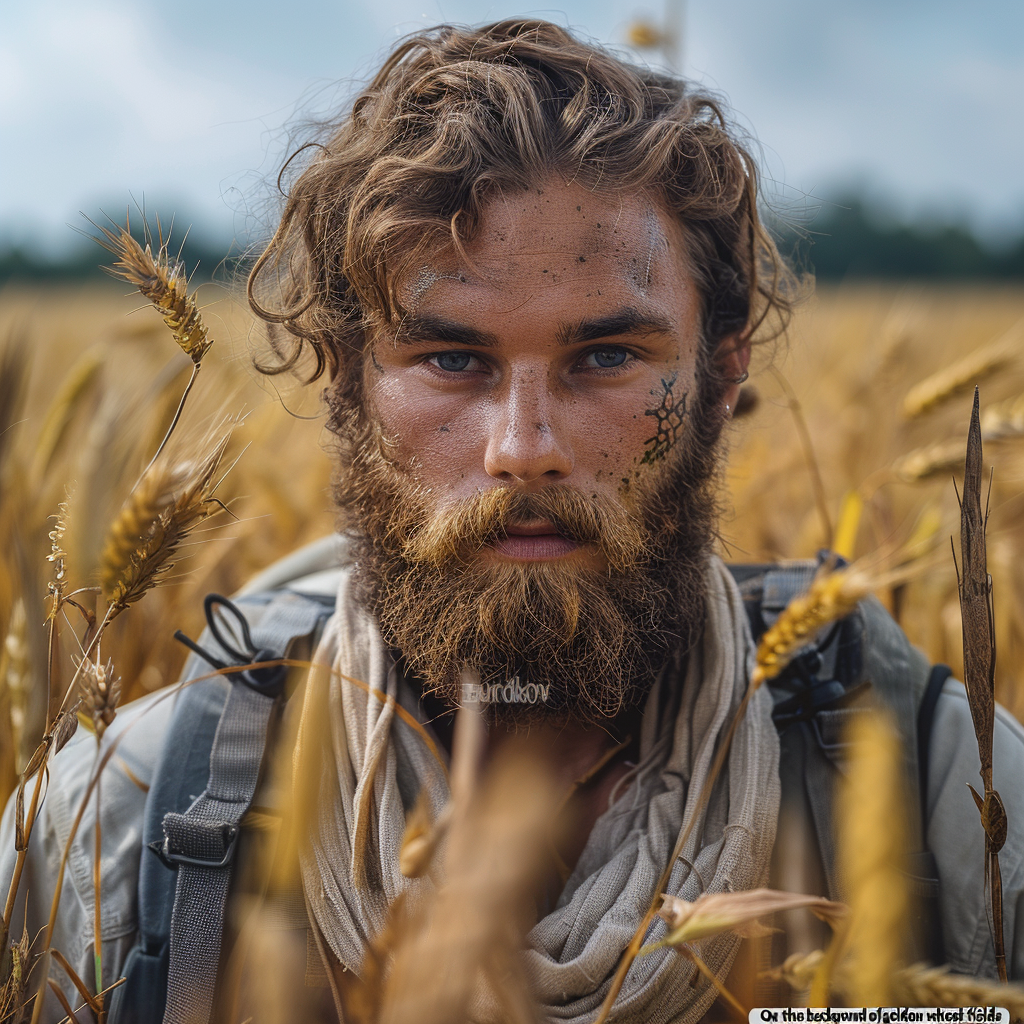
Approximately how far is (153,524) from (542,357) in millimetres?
749

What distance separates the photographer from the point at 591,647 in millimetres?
1561

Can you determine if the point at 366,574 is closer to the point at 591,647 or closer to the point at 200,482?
the point at 591,647

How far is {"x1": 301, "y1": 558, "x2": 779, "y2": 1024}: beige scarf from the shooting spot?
130 cm

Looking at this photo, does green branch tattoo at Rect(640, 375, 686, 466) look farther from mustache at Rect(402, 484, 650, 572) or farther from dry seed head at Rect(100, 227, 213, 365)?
dry seed head at Rect(100, 227, 213, 365)

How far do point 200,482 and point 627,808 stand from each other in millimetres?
1043

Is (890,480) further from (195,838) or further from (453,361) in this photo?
(195,838)

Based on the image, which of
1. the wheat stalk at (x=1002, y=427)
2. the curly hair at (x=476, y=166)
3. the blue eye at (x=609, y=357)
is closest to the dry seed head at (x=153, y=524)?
the curly hair at (x=476, y=166)

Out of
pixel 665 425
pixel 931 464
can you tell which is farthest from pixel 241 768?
pixel 931 464

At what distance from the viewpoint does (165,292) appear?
3.74ft

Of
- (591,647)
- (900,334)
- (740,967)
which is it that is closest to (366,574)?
Result: (591,647)

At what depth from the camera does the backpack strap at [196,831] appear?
1.35 metres

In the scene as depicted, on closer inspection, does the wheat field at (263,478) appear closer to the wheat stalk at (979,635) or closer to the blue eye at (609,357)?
the wheat stalk at (979,635)

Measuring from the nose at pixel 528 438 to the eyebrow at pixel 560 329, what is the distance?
0.10 meters

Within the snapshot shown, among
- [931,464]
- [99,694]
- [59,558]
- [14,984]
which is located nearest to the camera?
[99,694]
